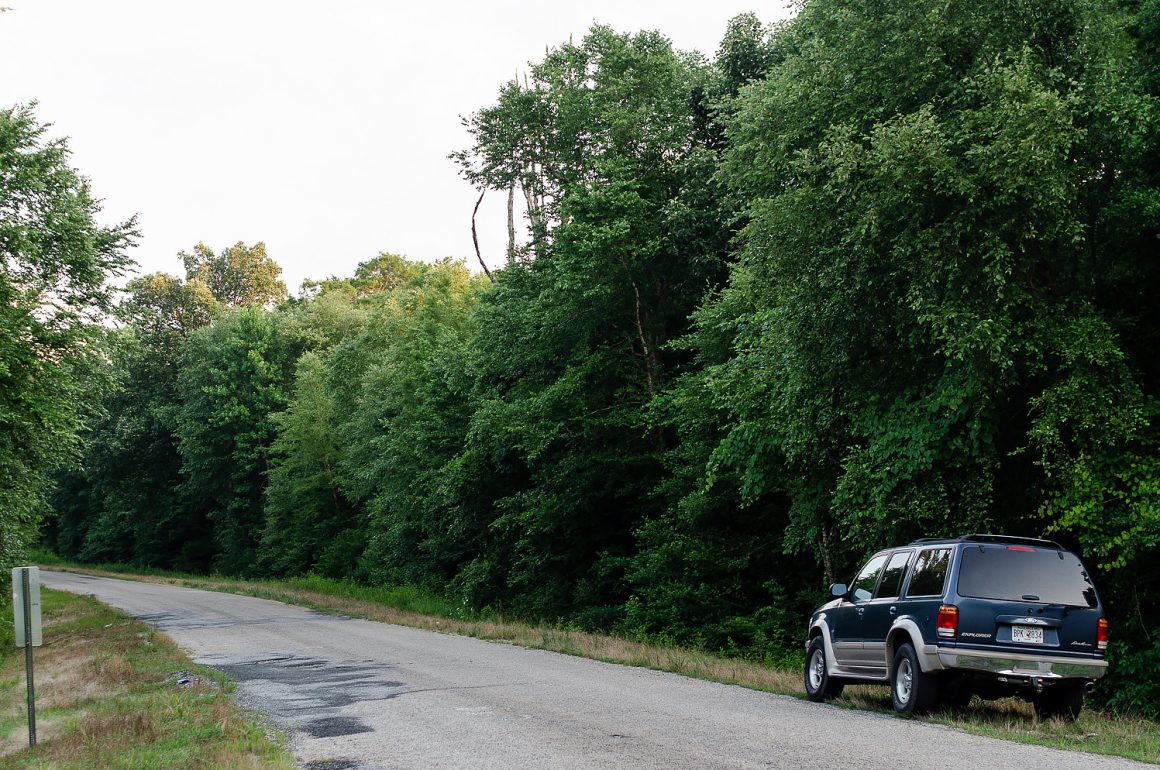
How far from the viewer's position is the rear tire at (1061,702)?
10.4m

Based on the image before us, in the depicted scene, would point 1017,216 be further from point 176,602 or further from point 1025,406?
point 176,602

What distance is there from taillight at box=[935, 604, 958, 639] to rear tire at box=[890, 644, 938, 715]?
1.54 ft

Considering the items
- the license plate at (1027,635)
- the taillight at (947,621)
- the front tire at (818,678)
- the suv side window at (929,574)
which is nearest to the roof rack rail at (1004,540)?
the suv side window at (929,574)

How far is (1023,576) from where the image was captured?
10.3m

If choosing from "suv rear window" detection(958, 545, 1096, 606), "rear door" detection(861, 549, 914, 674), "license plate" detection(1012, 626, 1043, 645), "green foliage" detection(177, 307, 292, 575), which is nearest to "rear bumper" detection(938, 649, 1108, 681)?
"license plate" detection(1012, 626, 1043, 645)

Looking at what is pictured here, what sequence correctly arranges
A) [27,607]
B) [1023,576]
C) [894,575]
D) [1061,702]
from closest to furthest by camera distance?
[1023,576], [1061,702], [27,607], [894,575]

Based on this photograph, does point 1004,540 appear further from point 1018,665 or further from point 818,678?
point 818,678

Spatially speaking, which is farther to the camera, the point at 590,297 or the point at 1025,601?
the point at 590,297

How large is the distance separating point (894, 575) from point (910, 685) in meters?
1.36

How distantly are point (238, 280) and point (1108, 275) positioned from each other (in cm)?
8007

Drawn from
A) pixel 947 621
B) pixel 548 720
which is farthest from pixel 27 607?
pixel 947 621

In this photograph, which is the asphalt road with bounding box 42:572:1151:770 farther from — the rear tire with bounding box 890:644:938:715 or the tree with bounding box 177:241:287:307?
the tree with bounding box 177:241:287:307

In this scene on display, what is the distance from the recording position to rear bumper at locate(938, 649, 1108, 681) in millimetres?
9930

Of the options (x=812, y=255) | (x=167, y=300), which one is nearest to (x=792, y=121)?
(x=812, y=255)
